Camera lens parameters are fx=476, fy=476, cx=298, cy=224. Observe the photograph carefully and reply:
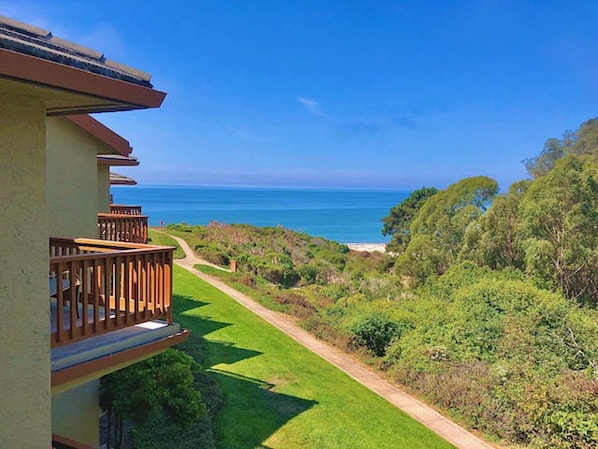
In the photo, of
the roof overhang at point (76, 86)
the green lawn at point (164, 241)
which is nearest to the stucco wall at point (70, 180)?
the roof overhang at point (76, 86)

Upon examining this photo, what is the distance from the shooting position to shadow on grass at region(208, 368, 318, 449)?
8594 mm

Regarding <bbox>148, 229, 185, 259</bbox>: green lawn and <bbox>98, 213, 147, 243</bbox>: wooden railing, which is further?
<bbox>148, 229, 185, 259</bbox>: green lawn

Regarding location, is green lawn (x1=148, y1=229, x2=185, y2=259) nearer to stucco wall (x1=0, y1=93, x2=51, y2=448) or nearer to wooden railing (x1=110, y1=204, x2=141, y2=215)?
wooden railing (x1=110, y1=204, x2=141, y2=215)

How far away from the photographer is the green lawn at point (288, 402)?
880 cm

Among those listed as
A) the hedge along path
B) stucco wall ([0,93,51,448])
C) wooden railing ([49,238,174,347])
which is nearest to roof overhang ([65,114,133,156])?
wooden railing ([49,238,174,347])

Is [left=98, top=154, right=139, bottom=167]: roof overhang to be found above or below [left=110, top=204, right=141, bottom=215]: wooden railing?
above

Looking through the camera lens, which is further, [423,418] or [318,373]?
[318,373]

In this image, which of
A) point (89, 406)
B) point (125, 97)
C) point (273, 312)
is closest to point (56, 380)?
point (125, 97)

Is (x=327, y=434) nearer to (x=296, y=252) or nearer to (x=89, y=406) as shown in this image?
(x=89, y=406)

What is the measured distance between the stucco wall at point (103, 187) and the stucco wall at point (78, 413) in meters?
5.23

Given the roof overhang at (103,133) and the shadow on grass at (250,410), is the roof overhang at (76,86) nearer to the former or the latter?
the roof overhang at (103,133)

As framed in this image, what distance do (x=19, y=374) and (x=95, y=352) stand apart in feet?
3.86

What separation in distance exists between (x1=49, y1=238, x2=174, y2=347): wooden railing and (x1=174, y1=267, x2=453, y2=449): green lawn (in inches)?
163

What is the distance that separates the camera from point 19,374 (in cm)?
343
